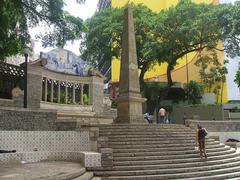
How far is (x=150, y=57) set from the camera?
1147 inches

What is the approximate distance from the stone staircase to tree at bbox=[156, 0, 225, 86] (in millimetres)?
Answer: 13773

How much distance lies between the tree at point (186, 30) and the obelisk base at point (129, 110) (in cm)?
1203

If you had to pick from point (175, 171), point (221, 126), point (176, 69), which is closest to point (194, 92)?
point (176, 69)

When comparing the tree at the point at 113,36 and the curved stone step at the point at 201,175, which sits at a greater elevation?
the tree at the point at 113,36

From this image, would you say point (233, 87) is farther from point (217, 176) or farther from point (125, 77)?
point (217, 176)

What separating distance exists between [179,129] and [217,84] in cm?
2982

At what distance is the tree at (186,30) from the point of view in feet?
92.3

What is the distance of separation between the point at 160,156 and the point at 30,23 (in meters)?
7.56

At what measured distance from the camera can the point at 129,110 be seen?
17.1 meters

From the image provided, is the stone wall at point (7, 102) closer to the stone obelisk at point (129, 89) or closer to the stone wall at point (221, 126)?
the stone obelisk at point (129, 89)

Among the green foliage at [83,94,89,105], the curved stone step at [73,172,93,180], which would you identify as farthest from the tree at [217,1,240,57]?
the curved stone step at [73,172,93,180]

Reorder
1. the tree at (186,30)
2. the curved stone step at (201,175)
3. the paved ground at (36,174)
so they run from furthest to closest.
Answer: the tree at (186,30)
the curved stone step at (201,175)
the paved ground at (36,174)

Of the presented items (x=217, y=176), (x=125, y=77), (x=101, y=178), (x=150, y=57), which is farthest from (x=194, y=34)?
(x=101, y=178)

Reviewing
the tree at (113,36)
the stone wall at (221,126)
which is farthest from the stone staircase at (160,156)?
the tree at (113,36)
